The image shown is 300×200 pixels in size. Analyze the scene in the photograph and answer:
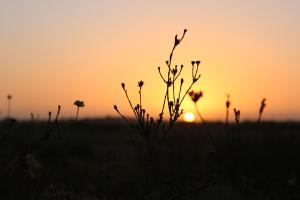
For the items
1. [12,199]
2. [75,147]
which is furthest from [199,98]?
[75,147]

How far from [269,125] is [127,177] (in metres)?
17.3

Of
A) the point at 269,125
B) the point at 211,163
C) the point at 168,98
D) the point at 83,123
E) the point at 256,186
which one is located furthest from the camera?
the point at 83,123

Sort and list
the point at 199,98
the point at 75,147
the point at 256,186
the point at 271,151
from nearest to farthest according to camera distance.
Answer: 1. the point at 199,98
2. the point at 256,186
3. the point at 271,151
4. the point at 75,147

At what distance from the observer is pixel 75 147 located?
73.6 ft

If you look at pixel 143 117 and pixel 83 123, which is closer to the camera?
pixel 143 117

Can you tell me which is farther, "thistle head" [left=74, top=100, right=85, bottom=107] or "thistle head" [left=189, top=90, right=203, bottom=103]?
"thistle head" [left=189, top=90, right=203, bottom=103]

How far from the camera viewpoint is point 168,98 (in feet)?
15.6

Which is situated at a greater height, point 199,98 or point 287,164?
point 199,98

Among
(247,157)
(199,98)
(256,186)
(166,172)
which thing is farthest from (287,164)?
(199,98)

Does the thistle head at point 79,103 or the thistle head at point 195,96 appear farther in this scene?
the thistle head at point 195,96

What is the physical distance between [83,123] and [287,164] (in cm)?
2976

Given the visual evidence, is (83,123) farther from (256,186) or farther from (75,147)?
(256,186)

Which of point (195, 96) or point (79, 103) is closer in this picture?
point (79, 103)

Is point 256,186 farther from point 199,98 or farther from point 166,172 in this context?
point 199,98
